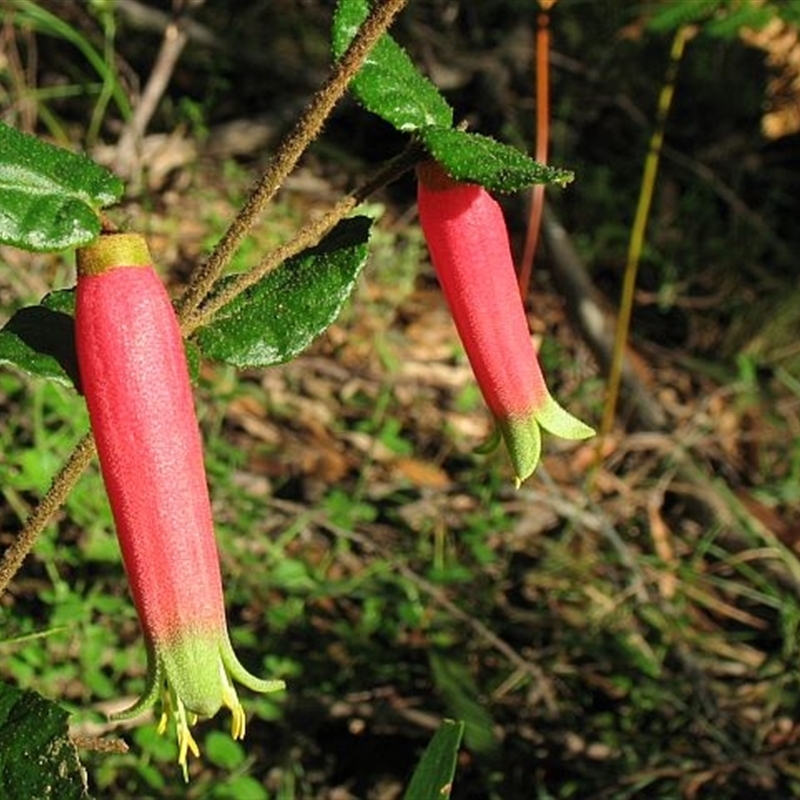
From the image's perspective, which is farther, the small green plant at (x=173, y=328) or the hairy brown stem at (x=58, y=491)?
the hairy brown stem at (x=58, y=491)

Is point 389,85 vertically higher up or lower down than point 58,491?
higher up

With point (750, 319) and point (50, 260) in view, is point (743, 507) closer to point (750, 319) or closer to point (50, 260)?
point (750, 319)

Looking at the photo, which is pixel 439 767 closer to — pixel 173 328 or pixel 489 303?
pixel 489 303

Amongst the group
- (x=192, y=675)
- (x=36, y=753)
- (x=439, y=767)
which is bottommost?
(x=439, y=767)

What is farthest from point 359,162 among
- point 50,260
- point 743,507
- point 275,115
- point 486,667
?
point 486,667

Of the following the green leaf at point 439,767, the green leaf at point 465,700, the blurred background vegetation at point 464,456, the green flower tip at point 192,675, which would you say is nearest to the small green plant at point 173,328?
the green flower tip at point 192,675

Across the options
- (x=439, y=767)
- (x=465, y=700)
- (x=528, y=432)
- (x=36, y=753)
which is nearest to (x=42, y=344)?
(x=36, y=753)

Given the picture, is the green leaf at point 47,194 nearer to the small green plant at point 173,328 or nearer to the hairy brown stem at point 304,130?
the small green plant at point 173,328

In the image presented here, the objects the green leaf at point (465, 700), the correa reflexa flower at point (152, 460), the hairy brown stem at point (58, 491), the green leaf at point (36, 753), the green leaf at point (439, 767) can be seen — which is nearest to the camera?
the correa reflexa flower at point (152, 460)
